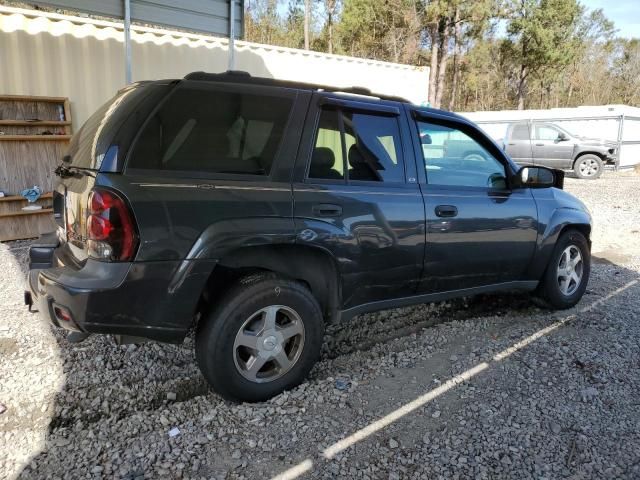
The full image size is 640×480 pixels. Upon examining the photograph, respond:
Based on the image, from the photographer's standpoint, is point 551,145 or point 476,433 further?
point 551,145

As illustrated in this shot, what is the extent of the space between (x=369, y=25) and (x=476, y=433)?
2773cm

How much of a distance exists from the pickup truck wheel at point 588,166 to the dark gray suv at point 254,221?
15.6 m

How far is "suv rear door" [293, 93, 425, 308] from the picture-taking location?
9.82 feet

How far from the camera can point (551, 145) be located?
17734 mm

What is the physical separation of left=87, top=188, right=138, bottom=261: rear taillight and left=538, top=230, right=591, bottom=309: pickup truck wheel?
11.6ft

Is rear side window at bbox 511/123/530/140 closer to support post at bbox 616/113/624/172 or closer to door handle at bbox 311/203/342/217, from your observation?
support post at bbox 616/113/624/172

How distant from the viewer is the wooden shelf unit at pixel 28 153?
6.70 meters

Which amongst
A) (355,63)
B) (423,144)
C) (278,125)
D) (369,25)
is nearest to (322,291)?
(278,125)

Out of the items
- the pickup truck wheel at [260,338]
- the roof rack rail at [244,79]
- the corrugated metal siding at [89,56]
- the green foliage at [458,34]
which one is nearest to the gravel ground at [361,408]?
the pickup truck wheel at [260,338]

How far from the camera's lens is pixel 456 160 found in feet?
12.7

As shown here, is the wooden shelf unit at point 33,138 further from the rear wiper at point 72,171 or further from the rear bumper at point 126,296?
the rear bumper at point 126,296

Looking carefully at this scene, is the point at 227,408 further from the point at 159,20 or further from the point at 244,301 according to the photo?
the point at 159,20

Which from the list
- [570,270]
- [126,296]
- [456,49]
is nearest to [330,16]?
[456,49]

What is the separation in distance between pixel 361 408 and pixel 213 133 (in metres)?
1.81
